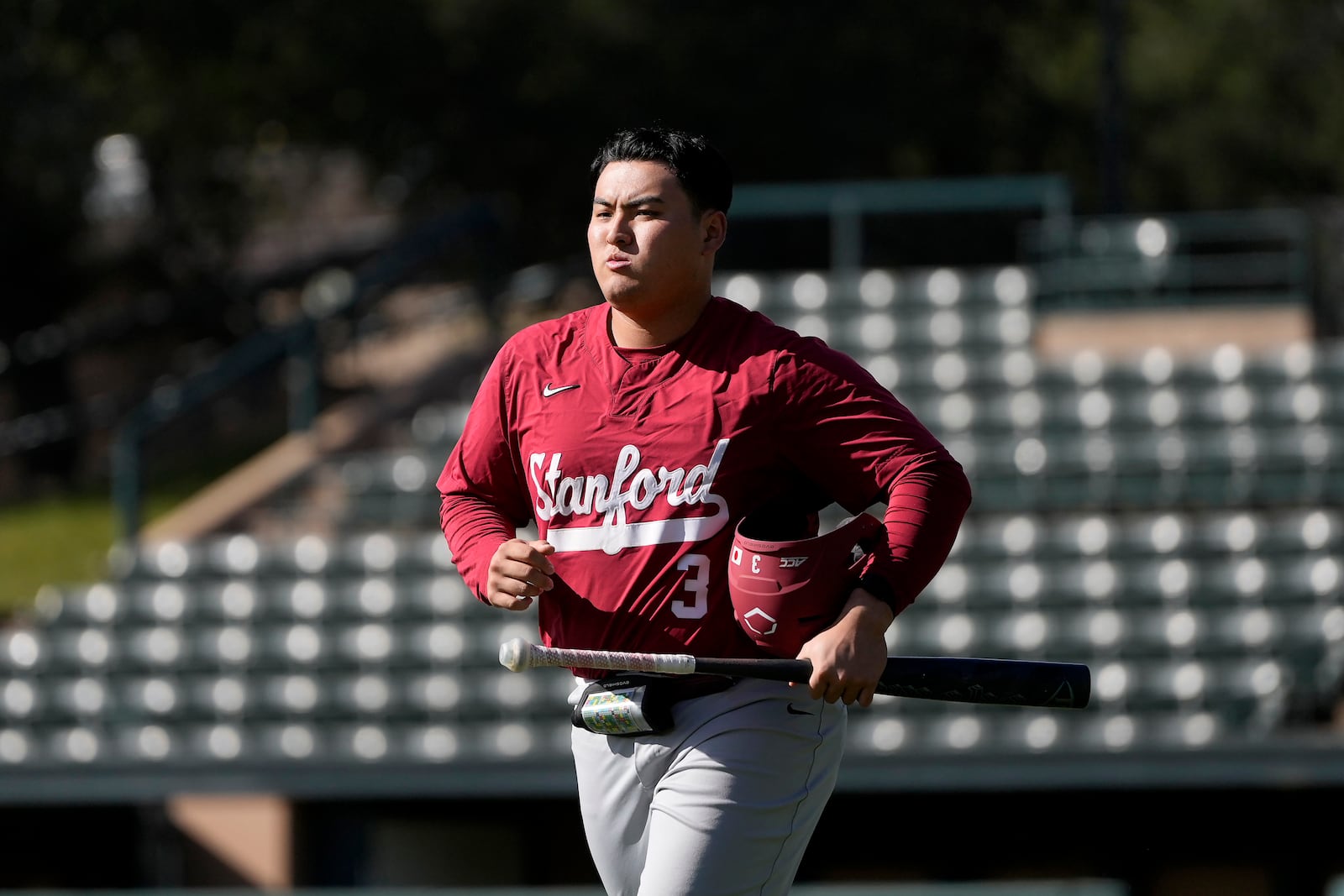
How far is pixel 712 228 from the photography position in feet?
8.72

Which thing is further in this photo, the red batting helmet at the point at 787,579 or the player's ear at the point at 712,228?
the player's ear at the point at 712,228

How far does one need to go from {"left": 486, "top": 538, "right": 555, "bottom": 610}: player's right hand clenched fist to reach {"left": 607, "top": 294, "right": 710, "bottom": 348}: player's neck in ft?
1.17

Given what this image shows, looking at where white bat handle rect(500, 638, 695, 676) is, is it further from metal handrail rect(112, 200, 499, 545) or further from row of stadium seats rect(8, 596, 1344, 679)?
metal handrail rect(112, 200, 499, 545)

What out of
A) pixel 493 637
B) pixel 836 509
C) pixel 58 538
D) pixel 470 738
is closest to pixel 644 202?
pixel 470 738

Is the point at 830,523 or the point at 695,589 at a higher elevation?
the point at 695,589

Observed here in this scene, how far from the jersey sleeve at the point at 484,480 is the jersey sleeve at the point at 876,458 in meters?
0.48

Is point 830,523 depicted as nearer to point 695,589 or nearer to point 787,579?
point 695,589

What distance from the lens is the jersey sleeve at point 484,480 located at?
2.71 metres

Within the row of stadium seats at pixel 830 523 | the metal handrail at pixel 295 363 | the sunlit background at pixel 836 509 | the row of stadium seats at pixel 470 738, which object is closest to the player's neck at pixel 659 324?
the sunlit background at pixel 836 509

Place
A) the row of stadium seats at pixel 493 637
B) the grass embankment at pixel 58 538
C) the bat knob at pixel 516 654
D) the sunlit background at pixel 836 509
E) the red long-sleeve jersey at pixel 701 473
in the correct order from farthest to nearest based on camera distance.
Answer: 1. the grass embankment at pixel 58 538
2. the row of stadium seats at pixel 493 637
3. the sunlit background at pixel 836 509
4. the red long-sleeve jersey at pixel 701 473
5. the bat knob at pixel 516 654

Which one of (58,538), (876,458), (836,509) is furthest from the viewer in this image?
(58,538)

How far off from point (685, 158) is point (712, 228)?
0.12 meters

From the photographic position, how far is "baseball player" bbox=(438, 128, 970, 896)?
250 centimetres

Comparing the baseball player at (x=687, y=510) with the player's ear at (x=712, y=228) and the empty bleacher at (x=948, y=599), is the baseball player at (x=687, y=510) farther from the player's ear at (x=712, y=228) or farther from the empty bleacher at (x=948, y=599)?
the empty bleacher at (x=948, y=599)
